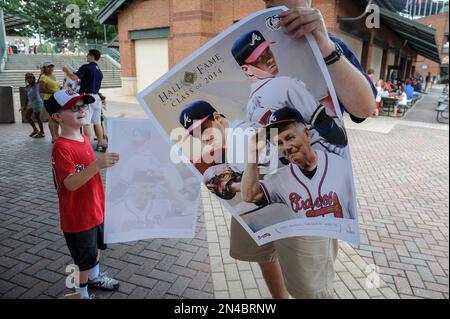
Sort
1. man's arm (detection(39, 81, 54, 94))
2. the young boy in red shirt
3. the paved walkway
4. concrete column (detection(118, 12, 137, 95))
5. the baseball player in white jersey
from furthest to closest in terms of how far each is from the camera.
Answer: concrete column (detection(118, 12, 137, 95))
man's arm (detection(39, 81, 54, 94))
the paved walkway
the young boy in red shirt
the baseball player in white jersey

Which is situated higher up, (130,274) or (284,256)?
(284,256)

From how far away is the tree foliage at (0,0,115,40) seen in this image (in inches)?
75.8

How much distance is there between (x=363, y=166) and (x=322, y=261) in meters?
5.10

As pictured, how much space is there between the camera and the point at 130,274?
2525 millimetres

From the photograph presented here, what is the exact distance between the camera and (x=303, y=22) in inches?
42.7

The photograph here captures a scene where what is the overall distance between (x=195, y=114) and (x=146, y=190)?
0.54m

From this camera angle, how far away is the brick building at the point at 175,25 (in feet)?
14.9

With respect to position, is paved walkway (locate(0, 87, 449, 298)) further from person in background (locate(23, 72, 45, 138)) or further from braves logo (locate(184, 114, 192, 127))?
person in background (locate(23, 72, 45, 138))

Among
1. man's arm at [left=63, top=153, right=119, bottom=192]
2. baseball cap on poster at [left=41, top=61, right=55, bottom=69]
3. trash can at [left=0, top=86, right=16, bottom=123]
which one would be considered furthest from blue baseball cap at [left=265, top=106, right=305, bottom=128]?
trash can at [left=0, top=86, right=16, bottom=123]

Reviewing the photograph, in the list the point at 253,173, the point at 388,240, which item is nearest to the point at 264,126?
the point at 253,173
